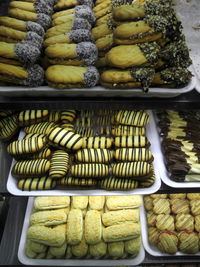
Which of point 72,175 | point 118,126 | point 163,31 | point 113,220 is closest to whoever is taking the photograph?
point 163,31

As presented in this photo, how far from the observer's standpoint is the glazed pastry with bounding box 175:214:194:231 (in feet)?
5.45

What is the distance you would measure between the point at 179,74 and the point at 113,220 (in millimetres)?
863

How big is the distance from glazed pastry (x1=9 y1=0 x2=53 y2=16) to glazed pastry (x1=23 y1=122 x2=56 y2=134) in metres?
0.51

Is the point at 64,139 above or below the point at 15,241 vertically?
above

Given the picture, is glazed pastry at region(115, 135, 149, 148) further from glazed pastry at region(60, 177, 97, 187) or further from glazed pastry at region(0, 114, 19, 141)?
glazed pastry at region(0, 114, 19, 141)

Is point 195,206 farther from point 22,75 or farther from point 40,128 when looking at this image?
point 22,75

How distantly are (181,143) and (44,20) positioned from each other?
2.76ft

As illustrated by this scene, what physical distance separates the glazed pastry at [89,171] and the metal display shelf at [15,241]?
0.69 meters

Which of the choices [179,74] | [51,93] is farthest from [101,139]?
[179,74]

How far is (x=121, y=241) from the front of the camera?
5.32 feet

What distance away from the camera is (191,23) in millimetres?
1504

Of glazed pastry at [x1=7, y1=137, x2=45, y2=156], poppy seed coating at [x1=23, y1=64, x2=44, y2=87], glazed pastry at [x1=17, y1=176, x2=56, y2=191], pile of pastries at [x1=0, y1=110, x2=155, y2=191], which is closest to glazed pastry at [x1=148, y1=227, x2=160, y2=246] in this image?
pile of pastries at [x1=0, y1=110, x2=155, y2=191]

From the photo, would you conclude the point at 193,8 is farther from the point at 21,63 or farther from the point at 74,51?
the point at 21,63

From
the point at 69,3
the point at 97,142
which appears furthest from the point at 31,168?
the point at 69,3
